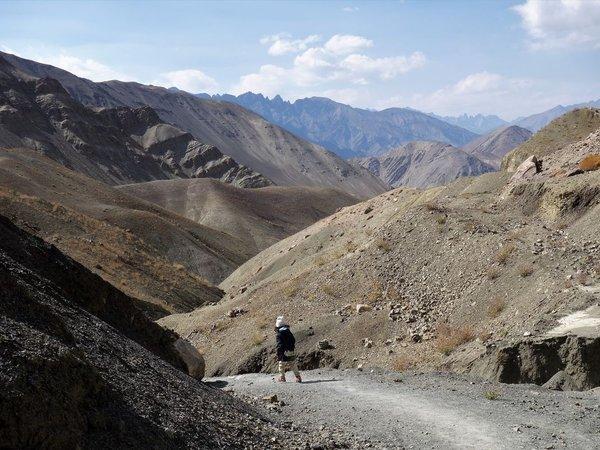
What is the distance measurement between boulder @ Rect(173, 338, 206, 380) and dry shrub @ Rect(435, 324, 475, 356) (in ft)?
19.7

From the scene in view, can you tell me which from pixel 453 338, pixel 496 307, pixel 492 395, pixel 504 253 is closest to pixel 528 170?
pixel 504 253

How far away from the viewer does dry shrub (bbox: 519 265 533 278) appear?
55.8 ft

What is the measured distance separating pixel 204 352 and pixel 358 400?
10885 millimetres

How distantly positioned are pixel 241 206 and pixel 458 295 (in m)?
89.6

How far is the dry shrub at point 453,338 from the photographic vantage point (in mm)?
15234

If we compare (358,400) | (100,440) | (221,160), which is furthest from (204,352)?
(221,160)

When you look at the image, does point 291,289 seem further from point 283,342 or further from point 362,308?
point 283,342

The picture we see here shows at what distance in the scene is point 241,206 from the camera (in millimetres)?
106375

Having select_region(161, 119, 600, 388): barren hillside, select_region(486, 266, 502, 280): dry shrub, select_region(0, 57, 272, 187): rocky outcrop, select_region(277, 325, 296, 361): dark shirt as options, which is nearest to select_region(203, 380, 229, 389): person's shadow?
select_region(277, 325, 296, 361): dark shirt

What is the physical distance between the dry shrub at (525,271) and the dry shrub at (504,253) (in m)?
1.06

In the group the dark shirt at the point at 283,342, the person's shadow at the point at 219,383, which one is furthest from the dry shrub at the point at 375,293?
the person's shadow at the point at 219,383

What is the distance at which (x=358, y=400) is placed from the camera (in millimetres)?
11445

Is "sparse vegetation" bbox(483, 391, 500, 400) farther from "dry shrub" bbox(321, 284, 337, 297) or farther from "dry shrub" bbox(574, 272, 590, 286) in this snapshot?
"dry shrub" bbox(321, 284, 337, 297)

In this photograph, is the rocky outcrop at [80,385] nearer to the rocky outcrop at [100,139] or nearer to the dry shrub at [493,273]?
the dry shrub at [493,273]
